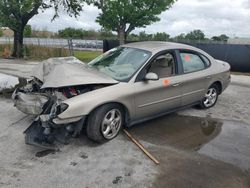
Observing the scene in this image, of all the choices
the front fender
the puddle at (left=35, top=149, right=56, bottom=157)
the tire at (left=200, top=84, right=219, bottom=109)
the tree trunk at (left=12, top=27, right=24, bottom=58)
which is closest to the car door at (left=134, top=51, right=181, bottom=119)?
the front fender

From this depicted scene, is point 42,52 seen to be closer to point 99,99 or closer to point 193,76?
point 193,76

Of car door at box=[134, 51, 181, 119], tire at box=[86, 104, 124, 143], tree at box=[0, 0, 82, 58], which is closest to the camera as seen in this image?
tire at box=[86, 104, 124, 143]

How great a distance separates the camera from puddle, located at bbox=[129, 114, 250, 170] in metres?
4.08

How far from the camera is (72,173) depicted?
3396 mm

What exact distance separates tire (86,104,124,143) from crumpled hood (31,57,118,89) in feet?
1.49

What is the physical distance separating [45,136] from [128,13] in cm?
2548

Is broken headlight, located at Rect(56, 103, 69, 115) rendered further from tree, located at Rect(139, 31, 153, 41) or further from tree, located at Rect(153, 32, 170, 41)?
tree, located at Rect(139, 31, 153, 41)

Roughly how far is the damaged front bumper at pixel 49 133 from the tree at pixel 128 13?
2376 cm

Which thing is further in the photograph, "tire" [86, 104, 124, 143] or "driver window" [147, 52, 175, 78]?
"driver window" [147, 52, 175, 78]

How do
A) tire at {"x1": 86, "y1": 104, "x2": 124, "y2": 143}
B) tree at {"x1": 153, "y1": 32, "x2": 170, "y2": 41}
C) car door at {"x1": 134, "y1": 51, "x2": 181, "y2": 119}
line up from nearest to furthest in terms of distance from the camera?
1. tire at {"x1": 86, "y1": 104, "x2": 124, "y2": 143}
2. car door at {"x1": 134, "y1": 51, "x2": 181, "y2": 119}
3. tree at {"x1": 153, "y1": 32, "x2": 170, "y2": 41}

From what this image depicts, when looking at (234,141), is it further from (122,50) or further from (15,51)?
(15,51)

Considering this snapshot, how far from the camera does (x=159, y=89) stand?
4.76 meters

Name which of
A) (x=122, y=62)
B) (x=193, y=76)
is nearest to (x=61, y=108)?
(x=122, y=62)

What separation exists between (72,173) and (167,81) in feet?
8.04
